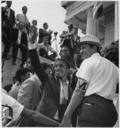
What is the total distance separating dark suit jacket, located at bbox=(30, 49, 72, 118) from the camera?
3.65 m

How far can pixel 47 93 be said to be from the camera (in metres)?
3.69

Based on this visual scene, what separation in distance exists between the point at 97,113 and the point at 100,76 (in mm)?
314

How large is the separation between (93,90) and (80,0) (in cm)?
1075

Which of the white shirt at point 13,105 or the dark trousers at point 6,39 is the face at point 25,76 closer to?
the white shirt at point 13,105

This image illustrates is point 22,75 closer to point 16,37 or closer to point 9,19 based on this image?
point 9,19

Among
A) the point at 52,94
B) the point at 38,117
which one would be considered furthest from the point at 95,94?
the point at 52,94

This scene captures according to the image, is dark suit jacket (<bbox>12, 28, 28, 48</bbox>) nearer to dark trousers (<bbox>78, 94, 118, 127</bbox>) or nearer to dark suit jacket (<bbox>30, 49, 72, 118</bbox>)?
dark suit jacket (<bbox>30, 49, 72, 118</bbox>)

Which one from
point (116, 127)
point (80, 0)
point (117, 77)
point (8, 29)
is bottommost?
point (116, 127)

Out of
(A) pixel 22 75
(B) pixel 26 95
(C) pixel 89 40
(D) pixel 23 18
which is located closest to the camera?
(C) pixel 89 40

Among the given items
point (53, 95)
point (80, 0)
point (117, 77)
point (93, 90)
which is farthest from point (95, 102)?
point (80, 0)

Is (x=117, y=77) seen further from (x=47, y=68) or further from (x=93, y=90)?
(x=47, y=68)

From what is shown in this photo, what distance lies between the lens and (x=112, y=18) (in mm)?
11688

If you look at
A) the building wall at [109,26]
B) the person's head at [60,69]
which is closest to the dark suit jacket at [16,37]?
the building wall at [109,26]

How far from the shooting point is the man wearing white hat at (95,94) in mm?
2947
